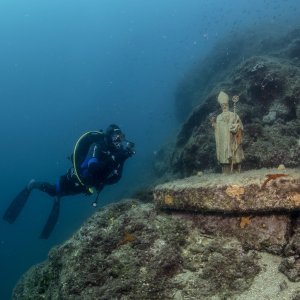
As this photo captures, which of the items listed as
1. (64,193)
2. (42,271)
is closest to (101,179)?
(64,193)

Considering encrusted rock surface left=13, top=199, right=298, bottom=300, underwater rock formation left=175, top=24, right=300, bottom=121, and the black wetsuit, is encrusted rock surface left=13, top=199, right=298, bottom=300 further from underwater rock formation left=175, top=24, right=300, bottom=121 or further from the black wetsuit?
underwater rock formation left=175, top=24, right=300, bottom=121

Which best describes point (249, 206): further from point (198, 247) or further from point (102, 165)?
point (102, 165)

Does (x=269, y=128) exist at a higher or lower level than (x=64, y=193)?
higher

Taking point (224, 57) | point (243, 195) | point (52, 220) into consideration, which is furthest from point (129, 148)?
point (224, 57)

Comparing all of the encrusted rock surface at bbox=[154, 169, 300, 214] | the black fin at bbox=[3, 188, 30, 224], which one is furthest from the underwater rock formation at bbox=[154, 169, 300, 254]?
the black fin at bbox=[3, 188, 30, 224]

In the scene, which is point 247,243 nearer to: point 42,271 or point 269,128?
point 42,271

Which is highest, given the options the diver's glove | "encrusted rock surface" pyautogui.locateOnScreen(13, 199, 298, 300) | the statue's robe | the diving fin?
the statue's robe

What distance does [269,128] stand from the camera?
7738 millimetres

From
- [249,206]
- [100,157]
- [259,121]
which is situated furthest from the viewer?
[100,157]

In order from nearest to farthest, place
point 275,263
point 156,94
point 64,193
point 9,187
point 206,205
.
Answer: point 275,263
point 206,205
point 64,193
point 9,187
point 156,94

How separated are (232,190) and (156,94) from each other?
403 feet

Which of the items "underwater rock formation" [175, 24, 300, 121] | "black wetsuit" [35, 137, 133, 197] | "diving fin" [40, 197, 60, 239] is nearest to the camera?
"black wetsuit" [35, 137, 133, 197]

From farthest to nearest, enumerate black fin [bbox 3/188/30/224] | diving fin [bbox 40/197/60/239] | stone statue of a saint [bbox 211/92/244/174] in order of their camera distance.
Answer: black fin [bbox 3/188/30/224] < diving fin [bbox 40/197/60/239] < stone statue of a saint [bbox 211/92/244/174]

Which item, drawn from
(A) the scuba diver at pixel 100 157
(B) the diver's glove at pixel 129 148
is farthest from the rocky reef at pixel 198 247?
(B) the diver's glove at pixel 129 148
